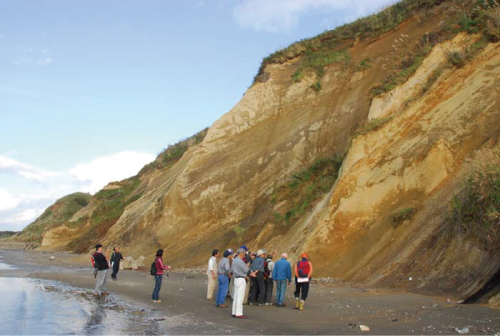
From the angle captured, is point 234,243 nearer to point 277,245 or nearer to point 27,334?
point 277,245

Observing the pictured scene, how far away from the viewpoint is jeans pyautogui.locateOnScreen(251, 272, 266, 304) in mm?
11891

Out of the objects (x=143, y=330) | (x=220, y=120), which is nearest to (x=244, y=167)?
(x=220, y=120)

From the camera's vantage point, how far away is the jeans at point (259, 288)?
1189 centimetres

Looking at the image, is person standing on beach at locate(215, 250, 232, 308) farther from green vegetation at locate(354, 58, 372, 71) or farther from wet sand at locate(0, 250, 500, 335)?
green vegetation at locate(354, 58, 372, 71)

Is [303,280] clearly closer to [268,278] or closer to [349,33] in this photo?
[268,278]

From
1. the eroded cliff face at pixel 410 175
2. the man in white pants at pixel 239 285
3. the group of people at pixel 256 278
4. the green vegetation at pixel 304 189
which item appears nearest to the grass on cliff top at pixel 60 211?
the green vegetation at pixel 304 189

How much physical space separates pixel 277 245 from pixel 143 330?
35.2 feet

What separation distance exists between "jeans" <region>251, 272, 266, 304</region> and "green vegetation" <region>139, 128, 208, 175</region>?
29214 mm

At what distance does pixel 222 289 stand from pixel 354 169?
A: 7451 millimetres

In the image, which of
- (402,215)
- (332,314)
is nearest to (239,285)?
(332,314)

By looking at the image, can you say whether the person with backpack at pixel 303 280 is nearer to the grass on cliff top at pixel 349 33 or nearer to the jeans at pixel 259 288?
the jeans at pixel 259 288

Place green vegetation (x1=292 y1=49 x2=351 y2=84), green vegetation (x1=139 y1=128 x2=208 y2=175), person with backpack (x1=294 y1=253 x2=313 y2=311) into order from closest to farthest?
person with backpack (x1=294 y1=253 x2=313 y2=311) → green vegetation (x1=292 y1=49 x2=351 y2=84) → green vegetation (x1=139 y1=128 x2=208 y2=175)

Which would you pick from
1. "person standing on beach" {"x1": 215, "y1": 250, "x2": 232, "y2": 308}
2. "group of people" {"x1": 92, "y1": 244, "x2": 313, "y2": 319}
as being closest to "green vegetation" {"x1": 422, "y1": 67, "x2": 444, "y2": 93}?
"group of people" {"x1": 92, "y1": 244, "x2": 313, "y2": 319}

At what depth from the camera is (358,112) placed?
23141 millimetres
